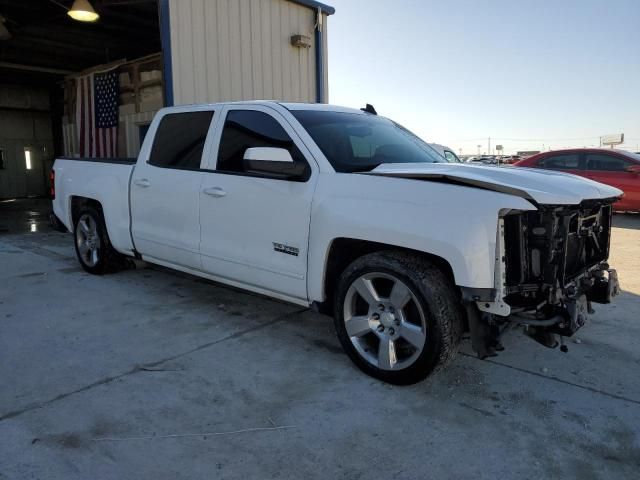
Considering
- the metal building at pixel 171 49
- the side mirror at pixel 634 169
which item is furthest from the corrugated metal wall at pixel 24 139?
the side mirror at pixel 634 169

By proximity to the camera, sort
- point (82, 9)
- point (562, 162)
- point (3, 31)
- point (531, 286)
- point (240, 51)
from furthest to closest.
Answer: point (562, 162)
point (3, 31)
point (240, 51)
point (82, 9)
point (531, 286)

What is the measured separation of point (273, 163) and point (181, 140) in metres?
1.55

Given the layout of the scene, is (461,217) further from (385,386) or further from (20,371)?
(20,371)

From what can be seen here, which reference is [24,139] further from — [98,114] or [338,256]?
[338,256]

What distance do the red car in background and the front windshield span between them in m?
7.79

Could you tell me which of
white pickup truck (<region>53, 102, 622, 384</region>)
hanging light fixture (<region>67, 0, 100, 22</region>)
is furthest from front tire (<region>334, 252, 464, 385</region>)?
hanging light fixture (<region>67, 0, 100, 22</region>)

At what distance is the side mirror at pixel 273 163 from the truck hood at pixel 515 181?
0.53m

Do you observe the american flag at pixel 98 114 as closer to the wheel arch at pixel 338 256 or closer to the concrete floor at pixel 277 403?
the concrete floor at pixel 277 403

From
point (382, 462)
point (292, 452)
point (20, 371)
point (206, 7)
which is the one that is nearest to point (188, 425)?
point (292, 452)

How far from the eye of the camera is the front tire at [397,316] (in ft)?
10.1

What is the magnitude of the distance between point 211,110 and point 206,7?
492 cm

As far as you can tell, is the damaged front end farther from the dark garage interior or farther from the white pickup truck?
the dark garage interior

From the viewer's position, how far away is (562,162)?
1159cm

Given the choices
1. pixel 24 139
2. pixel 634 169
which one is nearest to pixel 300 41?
pixel 634 169
